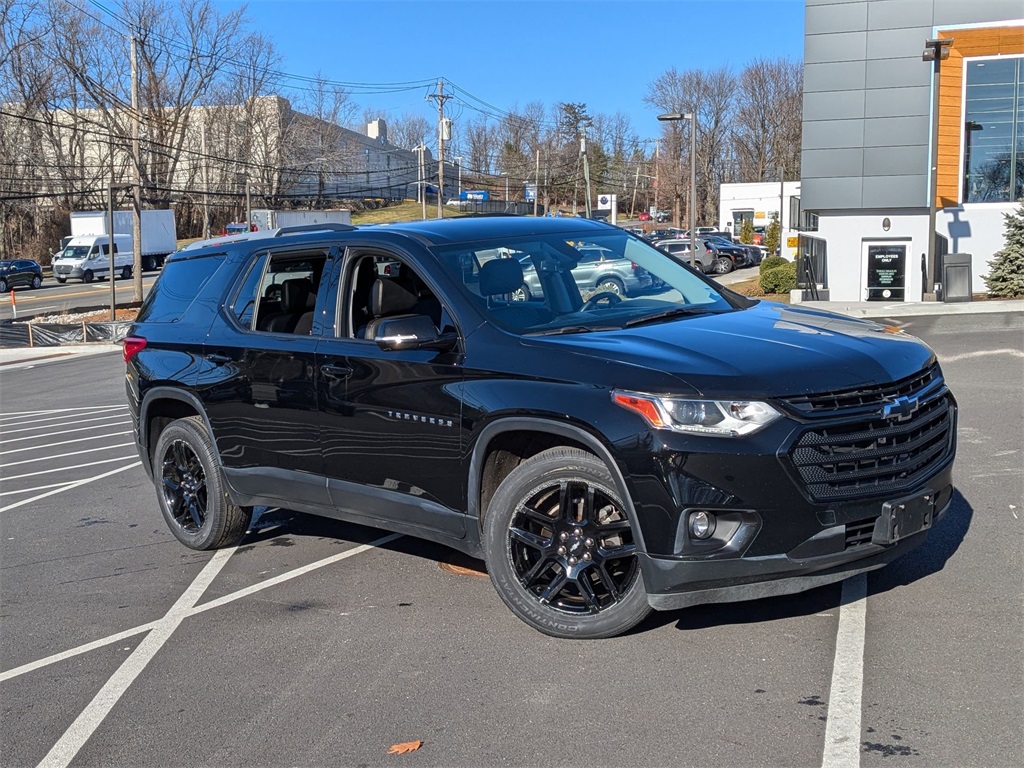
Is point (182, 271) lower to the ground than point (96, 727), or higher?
higher

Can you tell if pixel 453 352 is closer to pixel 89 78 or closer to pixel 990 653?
pixel 990 653

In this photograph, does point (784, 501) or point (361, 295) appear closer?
point (784, 501)

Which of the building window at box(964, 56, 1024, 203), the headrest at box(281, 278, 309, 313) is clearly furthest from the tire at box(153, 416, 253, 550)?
the building window at box(964, 56, 1024, 203)

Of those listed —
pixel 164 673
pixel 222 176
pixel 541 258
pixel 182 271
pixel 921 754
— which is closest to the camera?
pixel 921 754

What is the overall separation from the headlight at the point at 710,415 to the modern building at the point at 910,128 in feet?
89.8

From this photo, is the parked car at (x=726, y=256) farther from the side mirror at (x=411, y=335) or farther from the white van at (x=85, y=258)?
the side mirror at (x=411, y=335)

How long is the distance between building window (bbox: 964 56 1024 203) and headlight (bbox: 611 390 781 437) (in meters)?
29.1

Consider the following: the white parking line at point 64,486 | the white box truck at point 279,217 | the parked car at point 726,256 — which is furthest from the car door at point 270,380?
the white box truck at point 279,217

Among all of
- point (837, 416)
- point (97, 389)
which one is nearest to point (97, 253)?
point (97, 389)

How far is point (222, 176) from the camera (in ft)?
275

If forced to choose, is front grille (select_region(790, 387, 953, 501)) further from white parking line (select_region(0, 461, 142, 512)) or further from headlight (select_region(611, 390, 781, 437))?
white parking line (select_region(0, 461, 142, 512))

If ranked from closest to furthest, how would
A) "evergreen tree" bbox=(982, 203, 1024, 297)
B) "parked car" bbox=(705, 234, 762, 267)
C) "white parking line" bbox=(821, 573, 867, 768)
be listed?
"white parking line" bbox=(821, 573, 867, 768) < "evergreen tree" bbox=(982, 203, 1024, 297) < "parked car" bbox=(705, 234, 762, 267)

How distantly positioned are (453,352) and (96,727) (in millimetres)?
2176

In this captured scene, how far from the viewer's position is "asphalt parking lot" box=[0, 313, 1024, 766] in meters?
3.75
